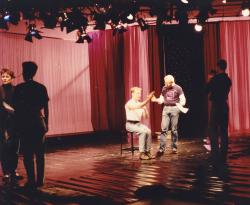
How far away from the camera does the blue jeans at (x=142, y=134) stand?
691 cm

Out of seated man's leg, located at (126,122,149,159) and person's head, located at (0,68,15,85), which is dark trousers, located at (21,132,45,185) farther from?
seated man's leg, located at (126,122,149,159)

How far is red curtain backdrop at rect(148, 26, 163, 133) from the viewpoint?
10.7 meters

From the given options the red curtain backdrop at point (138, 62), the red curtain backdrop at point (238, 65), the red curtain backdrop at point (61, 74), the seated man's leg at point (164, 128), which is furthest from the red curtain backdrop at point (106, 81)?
the seated man's leg at point (164, 128)

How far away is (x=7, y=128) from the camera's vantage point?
5469 millimetres

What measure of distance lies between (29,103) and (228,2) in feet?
20.2

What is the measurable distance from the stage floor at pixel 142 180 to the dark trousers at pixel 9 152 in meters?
0.27

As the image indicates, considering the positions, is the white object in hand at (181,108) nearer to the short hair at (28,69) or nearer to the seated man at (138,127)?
the seated man at (138,127)

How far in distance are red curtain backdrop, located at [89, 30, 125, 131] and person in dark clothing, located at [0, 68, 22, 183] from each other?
5.59m

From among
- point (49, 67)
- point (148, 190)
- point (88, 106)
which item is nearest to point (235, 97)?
point (88, 106)

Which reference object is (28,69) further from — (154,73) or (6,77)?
(154,73)

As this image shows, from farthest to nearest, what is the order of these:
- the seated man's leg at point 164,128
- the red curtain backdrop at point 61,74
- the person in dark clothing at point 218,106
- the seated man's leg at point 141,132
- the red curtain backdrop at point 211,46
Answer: the red curtain backdrop at point 211,46 < the red curtain backdrop at point 61,74 < the seated man's leg at point 164,128 < the seated man's leg at point 141,132 < the person in dark clothing at point 218,106

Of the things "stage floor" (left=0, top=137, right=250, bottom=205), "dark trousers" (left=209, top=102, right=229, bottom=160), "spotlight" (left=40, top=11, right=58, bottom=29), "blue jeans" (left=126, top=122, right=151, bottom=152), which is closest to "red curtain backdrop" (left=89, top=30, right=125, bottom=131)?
"stage floor" (left=0, top=137, right=250, bottom=205)

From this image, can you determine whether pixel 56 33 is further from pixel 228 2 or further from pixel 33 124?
pixel 33 124

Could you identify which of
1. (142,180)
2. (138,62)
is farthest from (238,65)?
(142,180)
